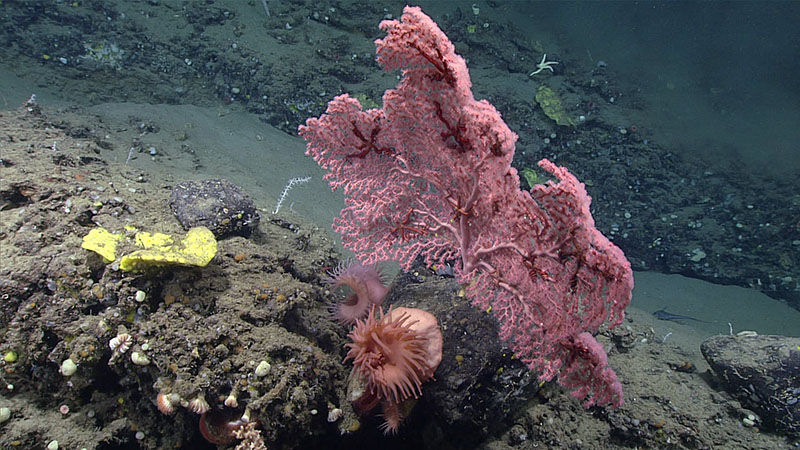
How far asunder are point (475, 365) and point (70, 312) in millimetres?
2935

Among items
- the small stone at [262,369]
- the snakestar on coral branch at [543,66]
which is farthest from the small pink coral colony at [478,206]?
the snakestar on coral branch at [543,66]

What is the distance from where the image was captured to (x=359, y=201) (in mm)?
3029

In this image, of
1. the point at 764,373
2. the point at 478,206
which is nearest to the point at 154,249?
the point at 478,206

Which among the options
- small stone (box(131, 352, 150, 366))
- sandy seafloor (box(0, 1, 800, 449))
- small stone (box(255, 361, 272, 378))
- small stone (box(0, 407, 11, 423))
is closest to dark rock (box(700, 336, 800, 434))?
sandy seafloor (box(0, 1, 800, 449))

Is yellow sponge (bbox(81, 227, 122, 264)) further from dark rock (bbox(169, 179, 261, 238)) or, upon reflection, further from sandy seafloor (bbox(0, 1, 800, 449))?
dark rock (bbox(169, 179, 261, 238))

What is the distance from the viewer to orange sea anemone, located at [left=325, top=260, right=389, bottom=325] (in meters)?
3.15

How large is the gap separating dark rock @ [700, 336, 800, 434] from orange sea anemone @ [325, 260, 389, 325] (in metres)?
4.23

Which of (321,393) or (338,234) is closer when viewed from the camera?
(321,393)

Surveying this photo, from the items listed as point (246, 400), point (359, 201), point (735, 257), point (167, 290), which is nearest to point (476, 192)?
point (359, 201)

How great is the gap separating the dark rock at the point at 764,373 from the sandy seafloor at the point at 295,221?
0.59ft

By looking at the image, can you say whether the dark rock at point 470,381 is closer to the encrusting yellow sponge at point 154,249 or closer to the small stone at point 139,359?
the encrusting yellow sponge at point 154,249

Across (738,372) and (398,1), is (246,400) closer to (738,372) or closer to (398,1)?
(738,372)

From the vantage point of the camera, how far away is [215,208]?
3.46 metres

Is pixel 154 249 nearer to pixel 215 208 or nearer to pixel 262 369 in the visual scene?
pixel 215 208
